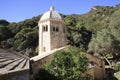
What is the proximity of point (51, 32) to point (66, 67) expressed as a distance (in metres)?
11.6

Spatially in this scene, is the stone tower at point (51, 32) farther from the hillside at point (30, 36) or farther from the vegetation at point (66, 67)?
the hillside at point (30, 36)

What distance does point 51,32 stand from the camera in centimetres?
2945

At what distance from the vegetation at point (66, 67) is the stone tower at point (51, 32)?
34.3ft

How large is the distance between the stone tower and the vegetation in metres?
10.4

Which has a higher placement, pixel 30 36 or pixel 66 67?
pixel 30 36

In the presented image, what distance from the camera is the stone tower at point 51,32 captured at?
2951 centimetres

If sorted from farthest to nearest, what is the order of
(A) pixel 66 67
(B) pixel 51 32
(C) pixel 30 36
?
(C) pixel 30 36 → (B) pixel 51 32 → (A) pixel 66 67

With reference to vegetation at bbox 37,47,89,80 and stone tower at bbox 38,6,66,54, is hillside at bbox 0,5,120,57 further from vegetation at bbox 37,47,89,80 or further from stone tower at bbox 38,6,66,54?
vegetation at bbox 37,47,89,80

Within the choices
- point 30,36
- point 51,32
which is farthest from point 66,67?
point 30,36

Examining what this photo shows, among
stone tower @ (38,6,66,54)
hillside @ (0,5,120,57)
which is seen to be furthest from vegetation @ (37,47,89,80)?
hillside @ (0,5,120,57)

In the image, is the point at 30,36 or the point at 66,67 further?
the point at 30,36

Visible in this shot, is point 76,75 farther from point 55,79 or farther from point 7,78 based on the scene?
point 7,78

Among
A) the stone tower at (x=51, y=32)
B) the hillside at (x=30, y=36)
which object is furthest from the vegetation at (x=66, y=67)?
the hillside at (x=30, y=36)

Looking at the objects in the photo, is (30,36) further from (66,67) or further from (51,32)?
(66,67)
